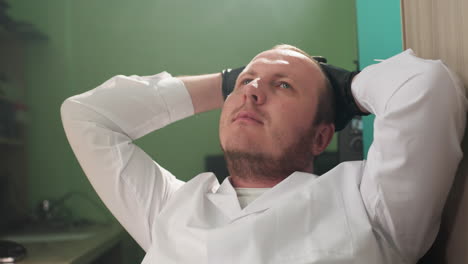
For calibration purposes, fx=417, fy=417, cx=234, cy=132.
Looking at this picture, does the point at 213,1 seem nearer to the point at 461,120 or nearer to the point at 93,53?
the point at 93,53

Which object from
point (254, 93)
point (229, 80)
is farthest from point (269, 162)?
point (229, 80)

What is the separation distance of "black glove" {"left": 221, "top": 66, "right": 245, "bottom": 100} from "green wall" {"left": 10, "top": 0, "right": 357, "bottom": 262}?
1150 millimetres

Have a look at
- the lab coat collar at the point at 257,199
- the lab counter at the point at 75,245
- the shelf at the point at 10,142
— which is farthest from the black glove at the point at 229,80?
the shelf at the point at 10,142

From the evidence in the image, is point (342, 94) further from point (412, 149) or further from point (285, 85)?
point (412, 149)

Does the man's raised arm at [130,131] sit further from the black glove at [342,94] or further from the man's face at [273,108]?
A: the black glove at [342,94]

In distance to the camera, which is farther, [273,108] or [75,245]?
[75,245]

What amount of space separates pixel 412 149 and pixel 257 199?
11.5 inches

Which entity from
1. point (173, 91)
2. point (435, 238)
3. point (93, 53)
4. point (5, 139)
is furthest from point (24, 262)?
point (93, 53)

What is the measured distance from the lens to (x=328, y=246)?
2.08 ft

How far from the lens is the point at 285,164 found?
84 cm

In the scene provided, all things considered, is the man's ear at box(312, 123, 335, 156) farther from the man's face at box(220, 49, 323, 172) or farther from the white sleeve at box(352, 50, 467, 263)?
the white sleeve at box(352, 50, 467, 263)

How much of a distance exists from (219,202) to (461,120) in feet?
1.45

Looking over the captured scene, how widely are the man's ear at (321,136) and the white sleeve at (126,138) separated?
30cm

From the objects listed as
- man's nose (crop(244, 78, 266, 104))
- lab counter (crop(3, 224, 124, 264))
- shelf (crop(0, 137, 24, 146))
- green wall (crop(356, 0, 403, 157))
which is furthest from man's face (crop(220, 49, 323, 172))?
shelf (crop(0, 137, 24, 146))
